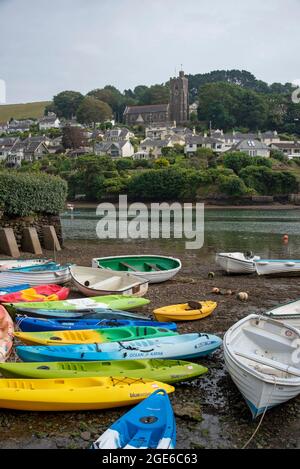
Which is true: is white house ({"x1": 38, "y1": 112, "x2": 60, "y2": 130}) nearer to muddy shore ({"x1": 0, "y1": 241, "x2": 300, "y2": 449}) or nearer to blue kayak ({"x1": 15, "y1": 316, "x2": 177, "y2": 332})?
blue kayak ({"x1": 15, "y1": 316, "x2": 177, "y2": 332})

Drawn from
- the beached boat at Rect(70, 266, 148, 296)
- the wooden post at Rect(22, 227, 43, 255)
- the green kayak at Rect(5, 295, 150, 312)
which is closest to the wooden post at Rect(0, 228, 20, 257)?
the wooden post at Rect(22, 227, 43, 255)

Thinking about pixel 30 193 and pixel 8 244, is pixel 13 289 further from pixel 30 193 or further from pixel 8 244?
pixel 30 193

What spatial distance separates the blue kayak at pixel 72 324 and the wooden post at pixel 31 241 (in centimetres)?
1232

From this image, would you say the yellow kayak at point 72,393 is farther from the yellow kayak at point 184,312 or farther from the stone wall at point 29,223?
the stone wall at point 29,223

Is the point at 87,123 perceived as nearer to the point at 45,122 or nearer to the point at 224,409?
the point at 45,122

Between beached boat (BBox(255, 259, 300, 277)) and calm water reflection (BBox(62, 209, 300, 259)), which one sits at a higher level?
beached boat (BBox(255, 259, 300, 277))

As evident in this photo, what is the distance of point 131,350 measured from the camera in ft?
29.6

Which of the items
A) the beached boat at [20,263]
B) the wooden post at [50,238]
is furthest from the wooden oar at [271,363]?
the wooden post at [50,238]

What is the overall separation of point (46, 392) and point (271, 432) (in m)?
3.51

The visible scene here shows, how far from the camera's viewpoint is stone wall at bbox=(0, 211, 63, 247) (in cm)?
2355

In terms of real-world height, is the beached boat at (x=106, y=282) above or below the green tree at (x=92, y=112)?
below

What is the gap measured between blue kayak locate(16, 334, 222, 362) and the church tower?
151003 mm

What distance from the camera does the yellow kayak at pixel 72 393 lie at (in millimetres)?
7059

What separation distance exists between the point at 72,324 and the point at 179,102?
15562 centimetres
